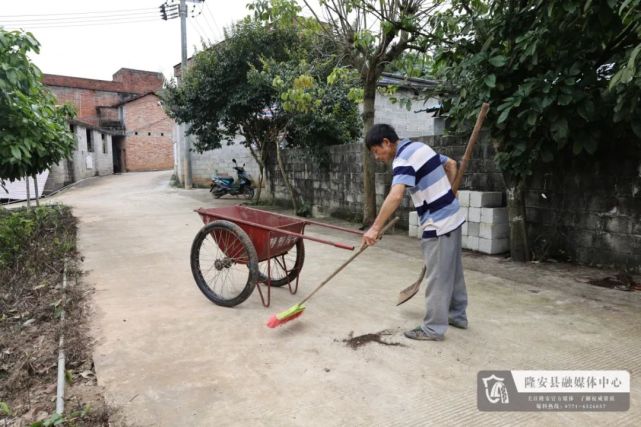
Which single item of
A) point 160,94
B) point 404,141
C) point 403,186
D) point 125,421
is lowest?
point 125,421

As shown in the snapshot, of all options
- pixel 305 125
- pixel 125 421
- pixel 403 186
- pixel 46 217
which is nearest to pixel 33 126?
pixel 125 421

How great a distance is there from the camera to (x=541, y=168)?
546 centimetres

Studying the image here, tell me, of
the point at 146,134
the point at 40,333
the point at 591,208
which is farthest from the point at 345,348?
the point at 146,134

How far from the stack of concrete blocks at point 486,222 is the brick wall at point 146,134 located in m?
27.8

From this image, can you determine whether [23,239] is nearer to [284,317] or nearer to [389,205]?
[284,317]

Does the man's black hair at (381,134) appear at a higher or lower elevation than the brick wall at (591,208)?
higher

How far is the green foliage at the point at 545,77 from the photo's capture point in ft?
12.8

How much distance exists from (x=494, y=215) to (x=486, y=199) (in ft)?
0.80

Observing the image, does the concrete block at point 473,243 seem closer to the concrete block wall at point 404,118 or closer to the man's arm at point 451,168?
the man's arm at point 451,168

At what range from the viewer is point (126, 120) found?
30578 millimetres

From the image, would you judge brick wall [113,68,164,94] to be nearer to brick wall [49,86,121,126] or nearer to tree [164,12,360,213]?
brick wall [49,86,121,126]

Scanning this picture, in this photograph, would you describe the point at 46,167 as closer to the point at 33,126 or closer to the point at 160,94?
the point at 160,94

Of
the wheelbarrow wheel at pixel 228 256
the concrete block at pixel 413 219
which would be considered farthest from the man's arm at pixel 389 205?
the concrete block at pixel 413 219

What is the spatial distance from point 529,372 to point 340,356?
45.8 inches
